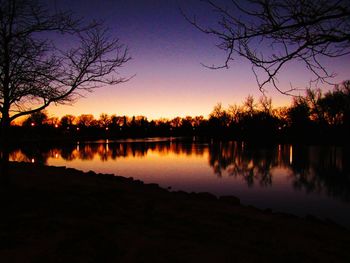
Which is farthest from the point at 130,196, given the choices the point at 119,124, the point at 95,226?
the point at 119,124

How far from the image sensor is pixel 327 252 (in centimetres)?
663

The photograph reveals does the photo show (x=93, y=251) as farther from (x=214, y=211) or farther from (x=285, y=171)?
(x=285, y=171)

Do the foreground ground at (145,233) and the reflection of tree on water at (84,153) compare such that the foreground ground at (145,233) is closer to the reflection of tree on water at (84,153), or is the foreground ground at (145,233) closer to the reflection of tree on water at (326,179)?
the reflection of tree on water at (326,179)

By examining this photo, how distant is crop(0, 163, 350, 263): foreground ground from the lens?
19.1 ft

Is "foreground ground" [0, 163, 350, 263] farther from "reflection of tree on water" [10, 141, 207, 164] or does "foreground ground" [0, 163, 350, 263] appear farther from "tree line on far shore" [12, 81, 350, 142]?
"reflection of tree on water" [10, 141, 207, 164]

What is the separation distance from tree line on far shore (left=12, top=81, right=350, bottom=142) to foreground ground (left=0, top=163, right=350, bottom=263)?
10.8 meters

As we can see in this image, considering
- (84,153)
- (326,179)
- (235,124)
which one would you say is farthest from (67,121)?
(326,179)

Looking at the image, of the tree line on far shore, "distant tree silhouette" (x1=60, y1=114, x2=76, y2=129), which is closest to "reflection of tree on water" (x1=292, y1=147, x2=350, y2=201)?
the tree line on far shore

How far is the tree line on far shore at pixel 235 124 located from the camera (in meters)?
68.2

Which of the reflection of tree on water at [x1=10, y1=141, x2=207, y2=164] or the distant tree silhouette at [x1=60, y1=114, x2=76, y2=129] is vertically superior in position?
the distant tree silhouette at [x1=60, y1=114, x2=76, y2=129]

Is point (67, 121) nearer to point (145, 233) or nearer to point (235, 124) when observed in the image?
point (235, 124)

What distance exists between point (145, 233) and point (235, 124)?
400 feet

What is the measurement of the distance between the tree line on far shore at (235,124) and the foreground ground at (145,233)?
1081cm

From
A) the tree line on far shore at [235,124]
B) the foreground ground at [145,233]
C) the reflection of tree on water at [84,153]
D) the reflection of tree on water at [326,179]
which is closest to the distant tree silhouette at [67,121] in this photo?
the tree line on far shore at [235,124]
